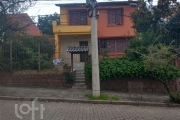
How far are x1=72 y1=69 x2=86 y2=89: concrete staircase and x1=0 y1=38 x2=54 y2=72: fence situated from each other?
72.1 inches

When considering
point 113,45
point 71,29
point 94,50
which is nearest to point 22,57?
point 94,50

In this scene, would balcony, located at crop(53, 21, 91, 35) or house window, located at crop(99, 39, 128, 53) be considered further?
balcony, located at crop(53, 21, 91, 35)

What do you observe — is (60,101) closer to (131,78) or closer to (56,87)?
(56,87)

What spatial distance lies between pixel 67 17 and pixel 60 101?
1513 cm

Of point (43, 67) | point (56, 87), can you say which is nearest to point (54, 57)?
point (43, 67)

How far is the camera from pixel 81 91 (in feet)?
45.5

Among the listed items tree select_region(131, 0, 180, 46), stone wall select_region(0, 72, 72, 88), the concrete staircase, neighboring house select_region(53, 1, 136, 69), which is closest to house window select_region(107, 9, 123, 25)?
neighboring house select_region(53, 1, 136, 69)

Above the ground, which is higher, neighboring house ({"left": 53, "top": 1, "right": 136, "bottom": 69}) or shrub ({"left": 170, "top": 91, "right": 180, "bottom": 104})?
neighboring house ({"left": 53, "top": 1, "right": 136, "bottom": 69})

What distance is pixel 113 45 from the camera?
23562 millimetres

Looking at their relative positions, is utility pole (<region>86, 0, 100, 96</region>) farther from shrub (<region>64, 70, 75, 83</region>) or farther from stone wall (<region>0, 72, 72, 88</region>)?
stone wall (<region>0, 72, 72, 88</region>)

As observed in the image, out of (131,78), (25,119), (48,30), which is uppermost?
(48,30)

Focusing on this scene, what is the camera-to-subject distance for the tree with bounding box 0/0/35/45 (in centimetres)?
1433

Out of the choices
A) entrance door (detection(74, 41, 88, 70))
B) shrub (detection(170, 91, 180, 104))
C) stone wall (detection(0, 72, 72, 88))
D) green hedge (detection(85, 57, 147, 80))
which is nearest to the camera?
shrub (detection(170, 91, 180, 104))

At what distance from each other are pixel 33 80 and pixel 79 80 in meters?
2.82
